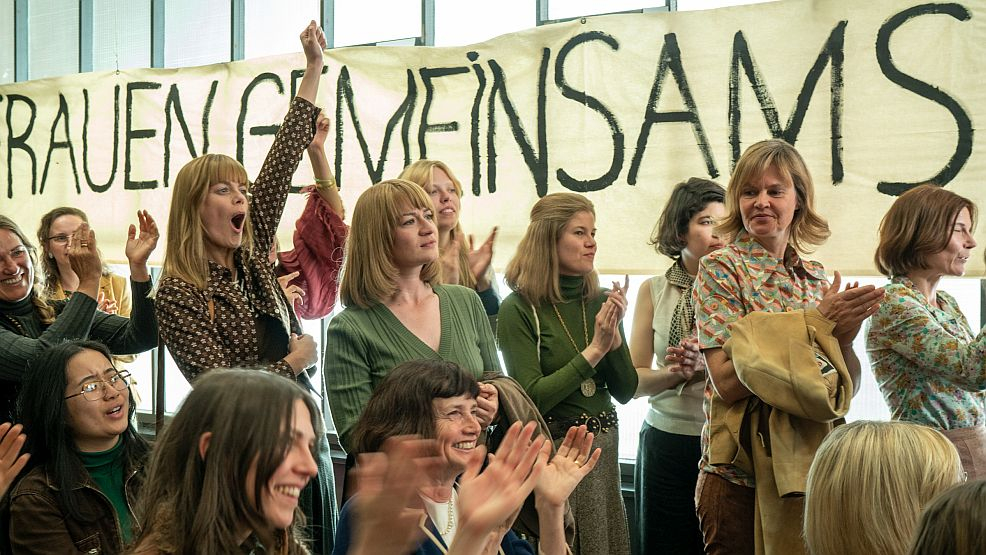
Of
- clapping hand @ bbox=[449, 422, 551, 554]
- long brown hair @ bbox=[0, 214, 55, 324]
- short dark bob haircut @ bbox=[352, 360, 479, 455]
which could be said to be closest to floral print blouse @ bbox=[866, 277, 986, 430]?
short dark bob haircut @ bbox=[352, 360, 479, 455]

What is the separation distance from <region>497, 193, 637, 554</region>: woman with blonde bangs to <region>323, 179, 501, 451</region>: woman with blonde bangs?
0.24 metres

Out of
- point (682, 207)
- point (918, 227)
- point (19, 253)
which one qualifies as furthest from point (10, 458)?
point (918, 227)

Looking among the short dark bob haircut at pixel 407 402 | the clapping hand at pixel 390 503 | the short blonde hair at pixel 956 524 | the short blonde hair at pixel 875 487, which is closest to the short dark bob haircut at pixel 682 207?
the short dark bob haircut at pixel 407 402

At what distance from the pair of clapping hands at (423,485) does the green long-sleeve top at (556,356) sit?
1.21 metres

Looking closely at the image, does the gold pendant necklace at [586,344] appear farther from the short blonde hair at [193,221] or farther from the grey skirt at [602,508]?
the short blonde hair at [193,221]

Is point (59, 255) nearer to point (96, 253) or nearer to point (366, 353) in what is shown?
point (96, 253)

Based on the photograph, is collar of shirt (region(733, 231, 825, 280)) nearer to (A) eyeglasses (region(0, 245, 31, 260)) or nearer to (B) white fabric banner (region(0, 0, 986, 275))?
(B) white fabric banner (region(0, 0, 986, 275))

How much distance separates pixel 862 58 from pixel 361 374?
189cm

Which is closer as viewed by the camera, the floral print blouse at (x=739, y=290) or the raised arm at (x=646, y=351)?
the floral print blouse at (x=739, y=290)

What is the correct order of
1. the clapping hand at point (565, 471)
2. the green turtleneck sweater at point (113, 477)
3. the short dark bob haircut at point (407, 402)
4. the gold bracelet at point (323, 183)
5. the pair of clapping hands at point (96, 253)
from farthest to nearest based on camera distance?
the gold bracelet at point (323, 183), the pair of clapping hands at point (96, 253), the green turtleneck sweater at point (113, 477), the short dark bob haircut at point (407, 402), the clapping hand at point (565, 471)

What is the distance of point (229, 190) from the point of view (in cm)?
287

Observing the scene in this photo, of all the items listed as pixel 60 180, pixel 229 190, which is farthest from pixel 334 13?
pixel 229 190

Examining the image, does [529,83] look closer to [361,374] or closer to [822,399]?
[361,374]

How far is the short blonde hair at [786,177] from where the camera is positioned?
255 cm
